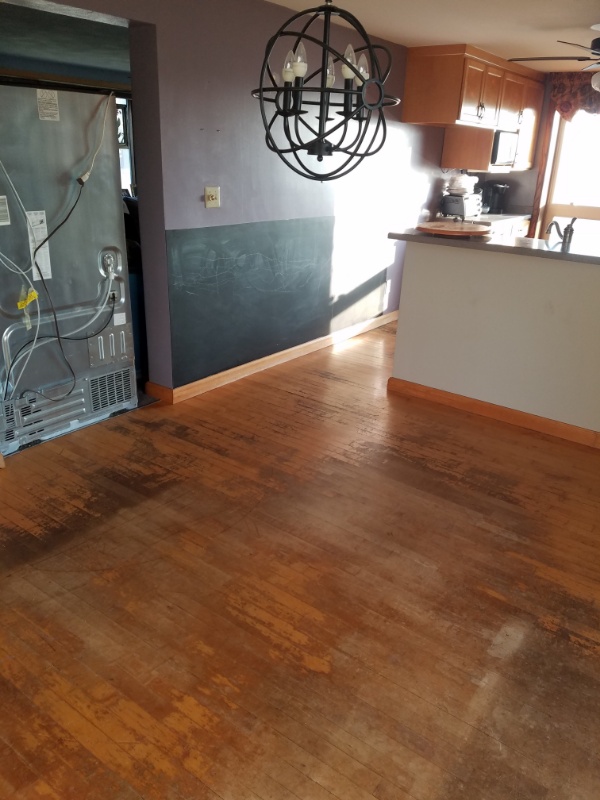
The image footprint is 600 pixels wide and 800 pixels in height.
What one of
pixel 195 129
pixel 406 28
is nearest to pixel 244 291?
pixel 195 129

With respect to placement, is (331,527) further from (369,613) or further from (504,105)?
(504,105)

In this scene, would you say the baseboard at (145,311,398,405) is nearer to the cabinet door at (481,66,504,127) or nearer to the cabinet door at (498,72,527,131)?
the cabinet door at (481,66,504,127)

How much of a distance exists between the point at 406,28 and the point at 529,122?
7.79 feet

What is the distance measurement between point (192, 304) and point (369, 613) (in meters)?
2.28

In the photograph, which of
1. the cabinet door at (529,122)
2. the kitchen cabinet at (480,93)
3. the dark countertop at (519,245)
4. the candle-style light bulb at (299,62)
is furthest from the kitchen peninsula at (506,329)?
the cabinet door at (529,122)

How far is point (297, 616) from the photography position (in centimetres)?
216

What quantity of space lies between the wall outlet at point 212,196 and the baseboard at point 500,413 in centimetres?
164

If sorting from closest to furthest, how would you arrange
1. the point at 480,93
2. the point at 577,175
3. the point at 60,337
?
the point at 60,337
the point at 480,93
the point at 577,175

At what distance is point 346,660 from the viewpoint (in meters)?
1.98

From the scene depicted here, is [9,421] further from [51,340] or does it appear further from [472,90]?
[472,90]

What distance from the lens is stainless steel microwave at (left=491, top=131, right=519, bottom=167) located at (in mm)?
5672

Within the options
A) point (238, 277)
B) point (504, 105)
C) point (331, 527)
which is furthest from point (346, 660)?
point (504, 105)

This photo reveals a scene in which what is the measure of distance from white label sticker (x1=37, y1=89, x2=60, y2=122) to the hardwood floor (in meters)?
1.62

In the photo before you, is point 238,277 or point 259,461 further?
point 238,277
